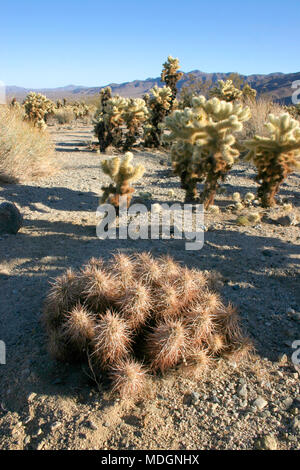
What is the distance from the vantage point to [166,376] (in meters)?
2.44

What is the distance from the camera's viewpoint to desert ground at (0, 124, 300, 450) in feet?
6.74

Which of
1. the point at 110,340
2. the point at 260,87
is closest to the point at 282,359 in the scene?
the point at 110,340

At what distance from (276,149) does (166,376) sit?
451cm

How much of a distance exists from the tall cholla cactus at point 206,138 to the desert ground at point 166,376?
886 mm

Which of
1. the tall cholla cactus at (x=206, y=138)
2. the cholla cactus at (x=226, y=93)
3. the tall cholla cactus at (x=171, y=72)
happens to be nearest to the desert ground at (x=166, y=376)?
the tall cholla cactus at (x=206, y=138)

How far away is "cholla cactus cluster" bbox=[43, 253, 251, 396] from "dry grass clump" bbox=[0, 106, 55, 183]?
515cm

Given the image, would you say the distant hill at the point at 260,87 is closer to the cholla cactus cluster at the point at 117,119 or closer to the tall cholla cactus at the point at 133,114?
the tall cholla cactus at the point at 133,114

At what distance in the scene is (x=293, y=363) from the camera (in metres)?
2.71

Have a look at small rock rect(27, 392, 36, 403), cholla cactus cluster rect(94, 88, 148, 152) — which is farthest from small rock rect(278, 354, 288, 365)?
cholla cactus cluster rect(94, 88, 148, 152)

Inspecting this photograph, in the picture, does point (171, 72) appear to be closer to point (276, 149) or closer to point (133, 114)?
point (133, 114)

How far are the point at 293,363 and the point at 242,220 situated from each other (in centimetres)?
302

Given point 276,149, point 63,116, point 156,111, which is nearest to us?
point 276,149

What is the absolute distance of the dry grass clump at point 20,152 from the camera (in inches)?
276

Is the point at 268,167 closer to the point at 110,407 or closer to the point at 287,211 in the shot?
the point at 287,211
